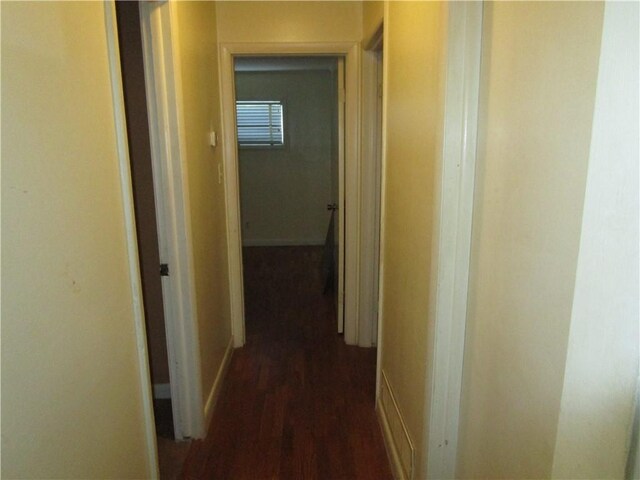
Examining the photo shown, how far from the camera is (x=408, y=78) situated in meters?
1.59

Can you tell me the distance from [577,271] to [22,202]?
37.6 inches

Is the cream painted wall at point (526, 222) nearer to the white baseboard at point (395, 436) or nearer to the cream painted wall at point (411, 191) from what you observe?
the cream painted wall at point (411, 191)

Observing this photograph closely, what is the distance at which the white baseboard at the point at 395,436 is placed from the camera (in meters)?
1.66

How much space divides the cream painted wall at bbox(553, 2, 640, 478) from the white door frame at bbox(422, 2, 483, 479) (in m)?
0.53

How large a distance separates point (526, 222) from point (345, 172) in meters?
2.04

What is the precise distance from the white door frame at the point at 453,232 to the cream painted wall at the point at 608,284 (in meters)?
0.53

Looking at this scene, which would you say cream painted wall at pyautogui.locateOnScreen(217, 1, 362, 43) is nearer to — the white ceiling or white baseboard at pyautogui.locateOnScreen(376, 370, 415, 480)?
white baseboard at pyautogui.locateOnScreen(376, 370, 415, 480)

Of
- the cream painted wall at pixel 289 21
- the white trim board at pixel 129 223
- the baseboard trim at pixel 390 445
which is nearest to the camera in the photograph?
the white trim board at pixel 129 223

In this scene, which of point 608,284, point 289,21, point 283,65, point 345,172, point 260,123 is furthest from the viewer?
point 260,123

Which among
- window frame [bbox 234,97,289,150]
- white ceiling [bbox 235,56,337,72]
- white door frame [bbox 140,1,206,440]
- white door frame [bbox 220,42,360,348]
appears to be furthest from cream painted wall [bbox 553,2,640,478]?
window frame [bbox 234,97,289,150]

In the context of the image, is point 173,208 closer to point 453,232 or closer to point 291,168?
point 453,232

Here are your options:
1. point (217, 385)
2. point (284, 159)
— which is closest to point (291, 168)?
point (284, 159)

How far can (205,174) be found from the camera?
226cm

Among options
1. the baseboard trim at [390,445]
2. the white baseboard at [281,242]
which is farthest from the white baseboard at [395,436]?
the white baseboard at [281,242]
